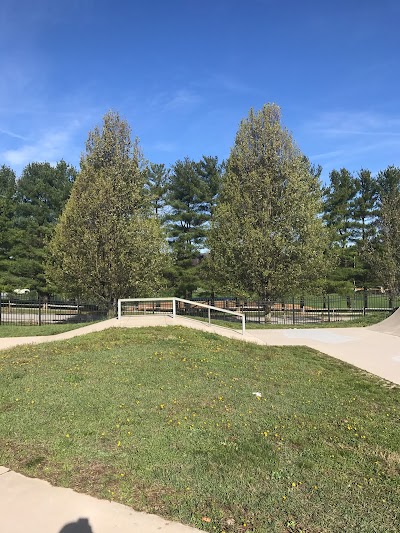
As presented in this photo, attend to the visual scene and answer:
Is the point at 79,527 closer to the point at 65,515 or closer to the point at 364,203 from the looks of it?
the point at 65,515

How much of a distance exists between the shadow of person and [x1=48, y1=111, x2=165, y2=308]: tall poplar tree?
18.1 m

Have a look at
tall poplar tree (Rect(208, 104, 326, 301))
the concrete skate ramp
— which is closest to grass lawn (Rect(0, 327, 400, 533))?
the concrete skate ramp

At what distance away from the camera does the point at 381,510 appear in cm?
340

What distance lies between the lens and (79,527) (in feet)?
10.1

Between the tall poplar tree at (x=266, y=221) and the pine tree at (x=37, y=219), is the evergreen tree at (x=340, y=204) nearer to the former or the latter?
the tall poplar tree at (x=266, y=221)

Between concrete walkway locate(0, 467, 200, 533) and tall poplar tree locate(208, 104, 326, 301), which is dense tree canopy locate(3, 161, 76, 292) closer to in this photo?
tall poplar tree locate(208, 104, 326, 301)

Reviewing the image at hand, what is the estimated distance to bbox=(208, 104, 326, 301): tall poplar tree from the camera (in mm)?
22172

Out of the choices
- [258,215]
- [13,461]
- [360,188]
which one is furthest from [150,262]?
[360,188]

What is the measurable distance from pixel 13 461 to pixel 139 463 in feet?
4.20

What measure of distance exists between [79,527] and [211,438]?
1.94 meters

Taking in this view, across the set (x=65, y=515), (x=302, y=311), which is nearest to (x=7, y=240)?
(x=302, y=311)

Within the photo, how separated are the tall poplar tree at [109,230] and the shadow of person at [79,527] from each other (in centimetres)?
1808

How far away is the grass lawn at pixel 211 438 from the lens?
342 centimetres

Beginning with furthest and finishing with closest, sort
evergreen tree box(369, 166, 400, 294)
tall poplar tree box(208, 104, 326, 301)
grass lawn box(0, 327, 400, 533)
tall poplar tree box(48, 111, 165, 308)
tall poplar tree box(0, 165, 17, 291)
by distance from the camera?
tall poplar tree box(0, 165, 17, 291) → evergreen tree box(369, 166, 400, 294) → tall poplar tree box(208, 104, 326, 301) → tall poplar tree box(48, 111, 165, 308) → grass lawn box(0, 327, 400, 533)
